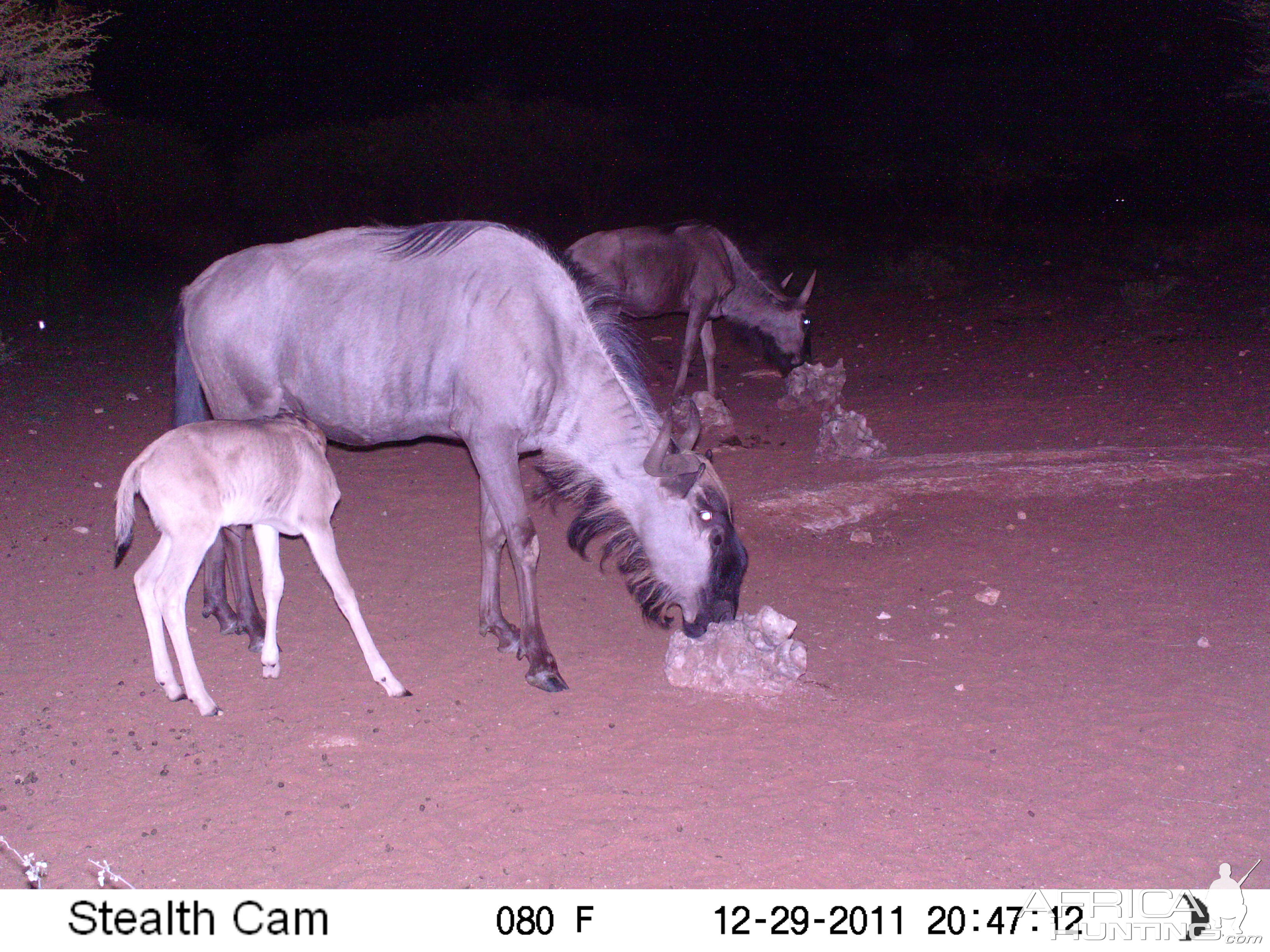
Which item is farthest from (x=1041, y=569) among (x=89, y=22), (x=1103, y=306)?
(x=89, y=22)

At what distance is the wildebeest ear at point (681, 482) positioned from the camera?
5574mm

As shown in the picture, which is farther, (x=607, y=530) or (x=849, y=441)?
(x=849, y=441)

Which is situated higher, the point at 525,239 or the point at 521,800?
the point at 525,239

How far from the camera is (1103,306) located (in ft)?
52.0

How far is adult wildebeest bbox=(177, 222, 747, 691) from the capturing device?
223 inches

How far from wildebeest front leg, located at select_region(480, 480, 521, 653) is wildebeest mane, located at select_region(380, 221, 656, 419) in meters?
1.05

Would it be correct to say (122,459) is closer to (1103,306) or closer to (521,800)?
(521,800)

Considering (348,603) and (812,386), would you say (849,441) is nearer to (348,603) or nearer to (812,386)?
(812,386)

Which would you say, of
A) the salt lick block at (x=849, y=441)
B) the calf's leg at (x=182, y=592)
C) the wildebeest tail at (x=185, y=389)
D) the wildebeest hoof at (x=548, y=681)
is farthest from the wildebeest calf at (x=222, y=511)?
the salt lick block at (x=849, y=441)

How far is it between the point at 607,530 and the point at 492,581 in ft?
2.45

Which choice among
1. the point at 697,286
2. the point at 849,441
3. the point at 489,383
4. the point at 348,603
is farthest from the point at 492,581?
the point at 697,286

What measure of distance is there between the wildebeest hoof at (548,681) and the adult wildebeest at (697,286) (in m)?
6.11

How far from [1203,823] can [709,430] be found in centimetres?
663

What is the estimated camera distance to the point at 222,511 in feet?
16.4
